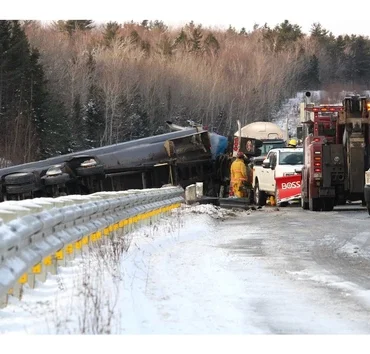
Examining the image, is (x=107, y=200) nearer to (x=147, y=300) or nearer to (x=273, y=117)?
(x=147, y=300)

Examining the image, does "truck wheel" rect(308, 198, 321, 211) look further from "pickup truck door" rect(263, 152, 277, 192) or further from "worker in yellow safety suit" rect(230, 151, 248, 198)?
"pickup truck door" rect(263, 152, 277, 192)

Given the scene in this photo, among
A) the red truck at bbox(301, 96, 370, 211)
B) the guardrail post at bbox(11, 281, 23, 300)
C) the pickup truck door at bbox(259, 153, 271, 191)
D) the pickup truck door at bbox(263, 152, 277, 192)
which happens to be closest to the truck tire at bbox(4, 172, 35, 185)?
the red truck at bbox(301, 96, 370, 211)

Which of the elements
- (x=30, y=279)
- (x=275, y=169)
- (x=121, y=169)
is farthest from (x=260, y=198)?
(x=30, y=279)

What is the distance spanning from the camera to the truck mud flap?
104ft

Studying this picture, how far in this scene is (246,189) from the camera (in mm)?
32781

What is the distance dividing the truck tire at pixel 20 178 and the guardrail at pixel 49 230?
10.5 meters

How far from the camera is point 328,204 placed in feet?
92.1

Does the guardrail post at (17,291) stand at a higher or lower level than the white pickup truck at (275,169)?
higher

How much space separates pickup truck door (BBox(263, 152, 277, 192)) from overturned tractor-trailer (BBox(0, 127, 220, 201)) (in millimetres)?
2018

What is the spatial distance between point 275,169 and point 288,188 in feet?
2.97

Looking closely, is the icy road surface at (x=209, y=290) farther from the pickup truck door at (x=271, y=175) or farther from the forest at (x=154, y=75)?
the forest at (x=154, y=75)

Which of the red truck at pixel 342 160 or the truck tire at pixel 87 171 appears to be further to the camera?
the truck tire at pixel 87 171

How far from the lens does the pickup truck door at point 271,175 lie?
3279cm

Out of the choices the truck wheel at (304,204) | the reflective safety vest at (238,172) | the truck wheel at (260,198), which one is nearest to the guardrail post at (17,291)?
the truck wheel at (304,204)
